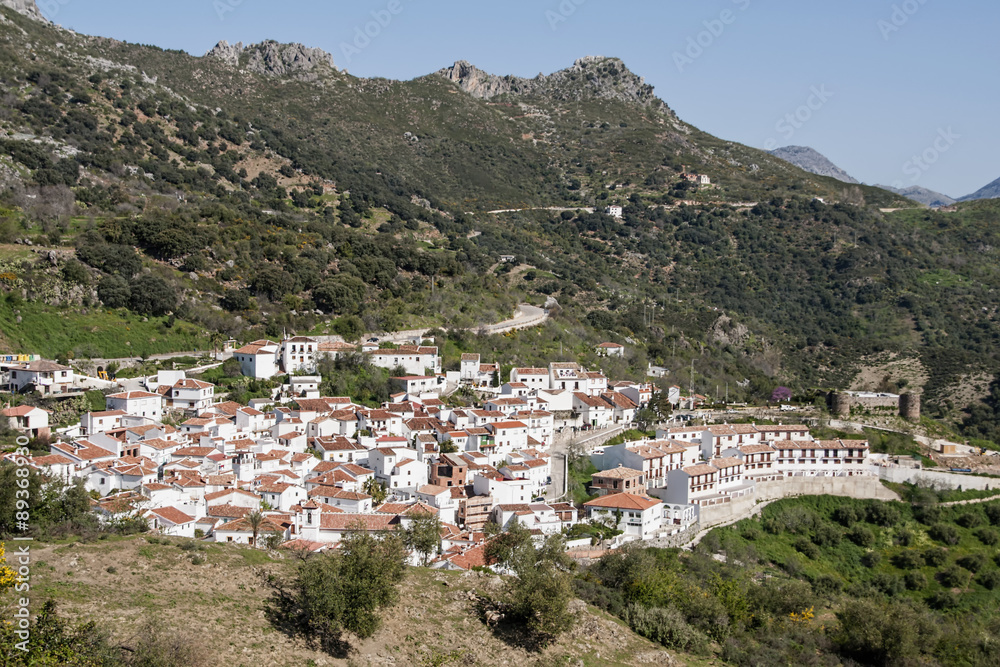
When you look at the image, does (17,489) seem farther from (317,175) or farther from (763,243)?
(763,243)

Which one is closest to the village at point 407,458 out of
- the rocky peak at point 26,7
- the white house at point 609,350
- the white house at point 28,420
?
the white house at point 28,420

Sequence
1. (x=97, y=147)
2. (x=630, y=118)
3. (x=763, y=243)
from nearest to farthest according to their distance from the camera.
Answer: (x=97, y=147), (x=763, y=243), (x=630, y=118)

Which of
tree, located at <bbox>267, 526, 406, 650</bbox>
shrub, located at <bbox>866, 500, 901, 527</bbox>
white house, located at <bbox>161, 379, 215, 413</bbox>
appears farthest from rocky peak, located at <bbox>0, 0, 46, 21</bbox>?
shrub, located at <bbox>866, 500, 901, 527</bbox>

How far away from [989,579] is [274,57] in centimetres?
10383

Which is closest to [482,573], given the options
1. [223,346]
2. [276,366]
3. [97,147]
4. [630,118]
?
[276,366]

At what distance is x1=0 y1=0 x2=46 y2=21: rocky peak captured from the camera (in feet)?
269

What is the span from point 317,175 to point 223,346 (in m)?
41.4

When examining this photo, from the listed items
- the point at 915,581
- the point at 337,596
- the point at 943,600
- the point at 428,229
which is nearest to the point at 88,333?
the point at 337,596

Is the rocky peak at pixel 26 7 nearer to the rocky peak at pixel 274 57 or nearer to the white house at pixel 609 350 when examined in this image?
the rocky peak at pixel 274 57

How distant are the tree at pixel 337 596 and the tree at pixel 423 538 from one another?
4858mm

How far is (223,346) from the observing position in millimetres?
42906

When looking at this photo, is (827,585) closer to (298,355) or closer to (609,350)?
(609,350)

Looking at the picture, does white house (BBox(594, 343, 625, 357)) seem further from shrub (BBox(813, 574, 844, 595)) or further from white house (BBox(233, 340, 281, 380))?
shrub (BBox(813, 574, 844, 595))

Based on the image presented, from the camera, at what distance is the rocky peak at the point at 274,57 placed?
113188 mm
